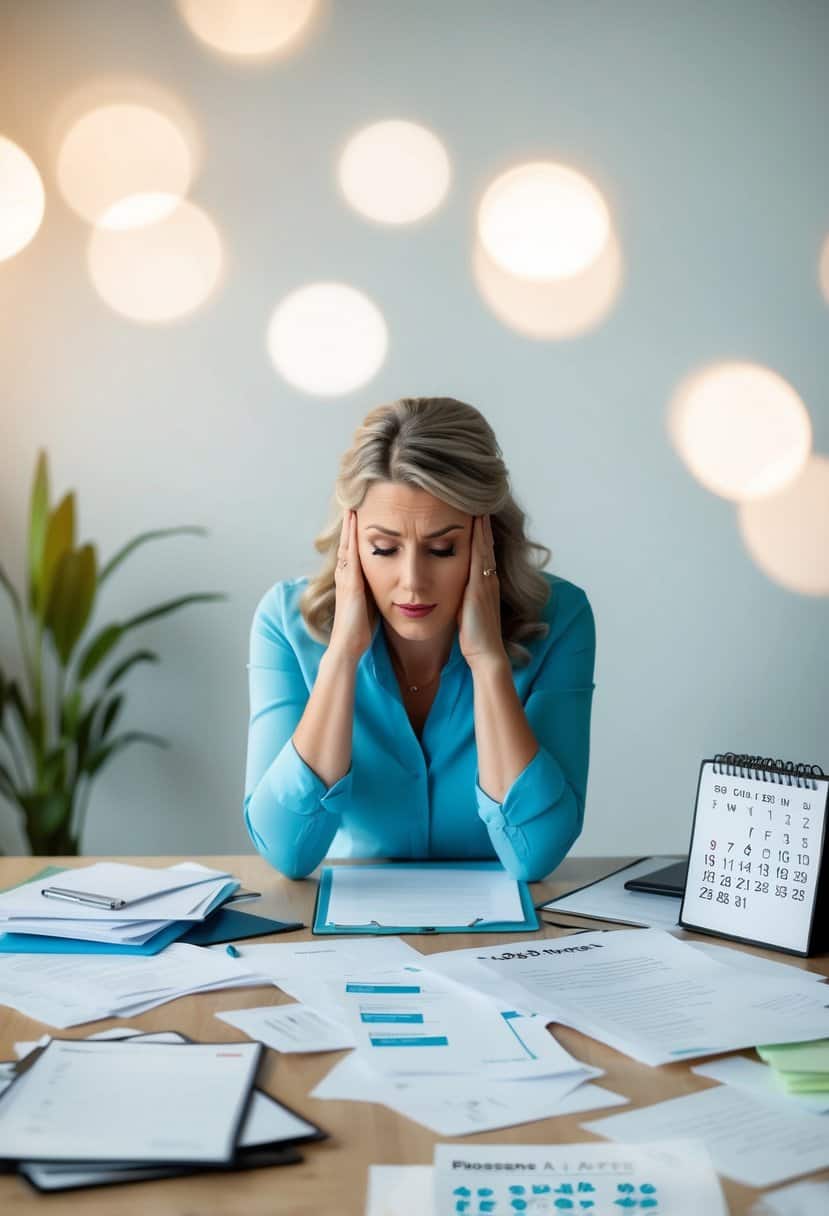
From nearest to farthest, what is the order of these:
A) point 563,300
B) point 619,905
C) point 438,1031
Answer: point 438,1031, point 619,905, point 563,300

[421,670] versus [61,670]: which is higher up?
[421,670]

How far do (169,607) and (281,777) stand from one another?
4.12 feet

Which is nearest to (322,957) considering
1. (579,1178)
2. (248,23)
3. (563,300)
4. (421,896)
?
(421,896)

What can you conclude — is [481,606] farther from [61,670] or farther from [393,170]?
[393,170]

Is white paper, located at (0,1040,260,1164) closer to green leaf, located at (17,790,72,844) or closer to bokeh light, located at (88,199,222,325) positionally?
green leaf, located at (17,790,72,844)

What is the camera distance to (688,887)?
4.33 feet

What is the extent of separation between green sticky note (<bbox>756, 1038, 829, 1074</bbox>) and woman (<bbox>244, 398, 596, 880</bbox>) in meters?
0.60

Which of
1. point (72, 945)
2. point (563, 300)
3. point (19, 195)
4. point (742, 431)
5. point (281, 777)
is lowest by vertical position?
point (72, 945)

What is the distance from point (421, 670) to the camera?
186 cm

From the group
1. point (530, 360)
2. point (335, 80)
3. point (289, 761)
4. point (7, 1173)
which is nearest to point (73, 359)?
point (335, 80)

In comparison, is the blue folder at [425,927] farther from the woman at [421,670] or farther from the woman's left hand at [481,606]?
the woman's left hand at [481,606]

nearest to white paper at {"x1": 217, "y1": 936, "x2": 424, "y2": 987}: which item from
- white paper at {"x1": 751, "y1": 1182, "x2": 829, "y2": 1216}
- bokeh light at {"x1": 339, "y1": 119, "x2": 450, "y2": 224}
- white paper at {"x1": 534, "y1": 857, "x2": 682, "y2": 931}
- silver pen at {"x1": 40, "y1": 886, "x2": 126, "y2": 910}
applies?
silver pen at {"x1": 40, "y1": 886, "x2": 126, "y2": 910}

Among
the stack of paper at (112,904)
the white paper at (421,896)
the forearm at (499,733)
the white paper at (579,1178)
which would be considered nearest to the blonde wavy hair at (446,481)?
the forearm at (499,733)

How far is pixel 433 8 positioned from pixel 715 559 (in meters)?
1.61
